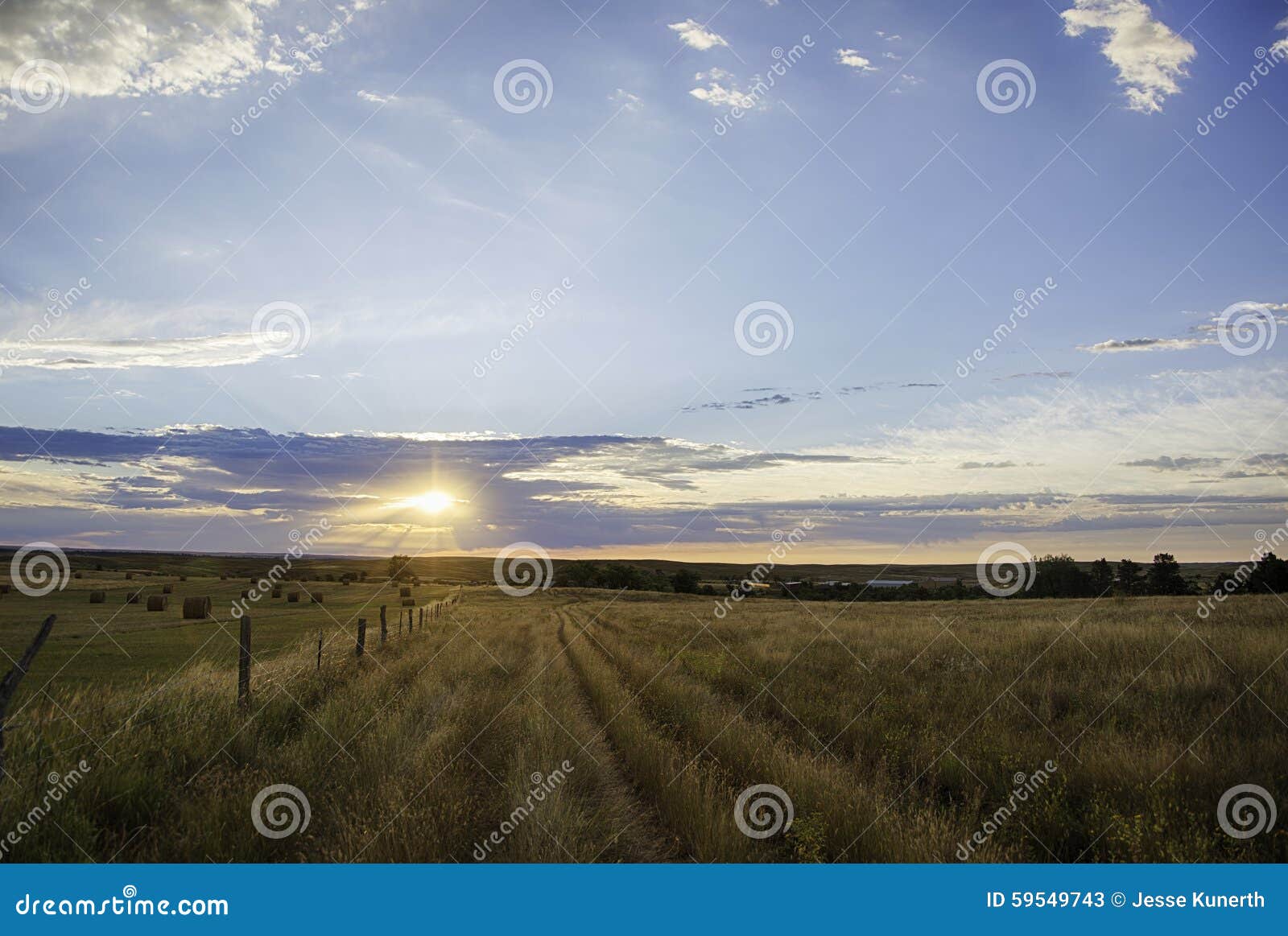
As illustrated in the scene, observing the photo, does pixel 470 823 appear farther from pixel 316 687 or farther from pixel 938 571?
pixel 938 571

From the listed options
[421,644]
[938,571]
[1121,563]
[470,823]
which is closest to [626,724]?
[470,823]

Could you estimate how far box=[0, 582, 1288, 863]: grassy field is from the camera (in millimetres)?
5781

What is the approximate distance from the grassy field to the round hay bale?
26.9m

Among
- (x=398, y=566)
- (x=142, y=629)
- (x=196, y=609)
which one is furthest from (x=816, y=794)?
(x=398, y=566)

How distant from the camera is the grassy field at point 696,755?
5.78 metres

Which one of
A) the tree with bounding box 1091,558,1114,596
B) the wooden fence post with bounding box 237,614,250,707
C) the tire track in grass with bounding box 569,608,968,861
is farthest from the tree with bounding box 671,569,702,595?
the wooden fence post with bounding box 237,614,250,707

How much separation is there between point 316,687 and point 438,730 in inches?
147

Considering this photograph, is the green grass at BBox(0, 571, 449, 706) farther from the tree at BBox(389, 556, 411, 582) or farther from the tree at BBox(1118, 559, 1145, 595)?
the tree at BBox(1118, 559, 1145, 595)

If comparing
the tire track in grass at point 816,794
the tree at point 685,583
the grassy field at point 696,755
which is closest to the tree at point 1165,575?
the tree at point 685,583

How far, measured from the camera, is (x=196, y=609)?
36.6 meters

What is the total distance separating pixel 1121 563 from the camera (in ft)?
304

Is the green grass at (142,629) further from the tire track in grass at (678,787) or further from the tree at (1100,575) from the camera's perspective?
the tree at (1100,575)

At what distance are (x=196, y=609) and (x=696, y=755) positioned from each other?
36.9 metres

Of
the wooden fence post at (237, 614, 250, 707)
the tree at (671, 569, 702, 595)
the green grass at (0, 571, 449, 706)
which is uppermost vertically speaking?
the tree at (671, 569, 702, 595)
